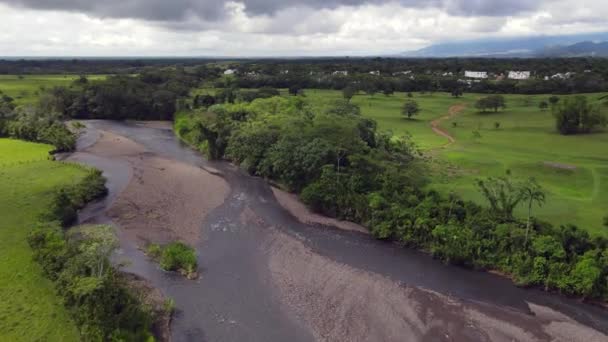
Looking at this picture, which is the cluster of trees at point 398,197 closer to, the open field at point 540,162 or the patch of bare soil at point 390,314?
the open field at point 540,162

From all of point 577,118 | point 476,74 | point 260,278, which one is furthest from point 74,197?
point 476,74

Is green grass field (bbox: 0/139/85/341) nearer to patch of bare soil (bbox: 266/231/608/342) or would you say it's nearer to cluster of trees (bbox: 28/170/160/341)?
cluster of trees (bbox: 28/170/160/341)

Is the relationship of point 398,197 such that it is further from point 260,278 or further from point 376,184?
point 260,278

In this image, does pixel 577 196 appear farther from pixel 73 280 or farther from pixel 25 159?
pixel 25 159

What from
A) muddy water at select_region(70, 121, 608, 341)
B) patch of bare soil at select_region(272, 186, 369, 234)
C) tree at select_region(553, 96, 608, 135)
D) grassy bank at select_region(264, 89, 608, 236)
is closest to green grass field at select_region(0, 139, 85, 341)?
muddy water at select_region(70, 121, 608, 341)

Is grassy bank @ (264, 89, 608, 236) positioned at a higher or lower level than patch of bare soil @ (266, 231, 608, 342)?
higher

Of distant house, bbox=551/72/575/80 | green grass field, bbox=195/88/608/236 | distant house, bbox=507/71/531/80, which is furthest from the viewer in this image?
distant house, bbox=507/71/531/80

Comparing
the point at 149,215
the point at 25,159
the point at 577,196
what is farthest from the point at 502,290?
the point at 25,159
